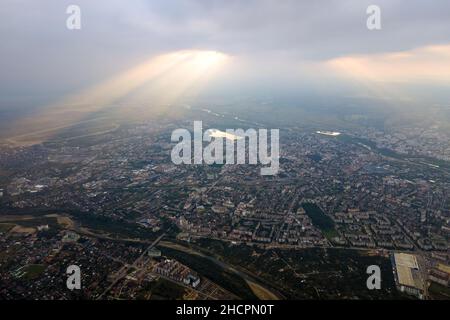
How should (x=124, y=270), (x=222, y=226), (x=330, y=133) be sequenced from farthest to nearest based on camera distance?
(x=330, y=133)
(x=222, y=226)
(x=124, y=270)

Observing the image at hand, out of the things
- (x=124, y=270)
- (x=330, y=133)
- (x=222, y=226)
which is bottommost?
(x=124, y=270)

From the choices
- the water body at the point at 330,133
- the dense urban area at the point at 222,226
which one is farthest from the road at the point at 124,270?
the water body at the point at 330,133

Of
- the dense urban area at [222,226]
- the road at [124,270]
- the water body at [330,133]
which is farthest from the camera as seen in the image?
the water body at [330,133]

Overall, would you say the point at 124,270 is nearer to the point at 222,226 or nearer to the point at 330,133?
the point at 222,226

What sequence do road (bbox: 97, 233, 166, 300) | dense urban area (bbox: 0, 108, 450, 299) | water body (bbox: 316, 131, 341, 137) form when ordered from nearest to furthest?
1. road (bbox: 97, 233, 166, 300)
2. dense urban area (bbox: 0, 108, 450, 299)
3. water body (bbox: 316, 131, 341, 137)

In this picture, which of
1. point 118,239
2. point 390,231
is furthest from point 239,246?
point 390,231

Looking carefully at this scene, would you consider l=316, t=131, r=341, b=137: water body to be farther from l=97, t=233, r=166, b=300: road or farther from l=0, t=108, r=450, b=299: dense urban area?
l=97, t=233, r=166, b=300: road

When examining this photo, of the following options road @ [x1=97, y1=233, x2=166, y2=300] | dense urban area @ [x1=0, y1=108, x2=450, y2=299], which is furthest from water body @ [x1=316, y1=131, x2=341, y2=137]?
road @ [x1=97, y1=233, x2=166, y2=300]

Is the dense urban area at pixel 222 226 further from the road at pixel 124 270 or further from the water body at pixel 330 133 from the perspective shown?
the water body at pixel 330 133

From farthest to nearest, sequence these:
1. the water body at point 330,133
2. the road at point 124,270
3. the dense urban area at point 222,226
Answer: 1. the water body at point 330,133
2. the dense urban area at point 222,226
3. the road at point 124,270

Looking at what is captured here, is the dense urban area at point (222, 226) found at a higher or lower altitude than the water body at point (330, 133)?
lower

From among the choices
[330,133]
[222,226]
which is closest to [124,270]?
[222,226]
